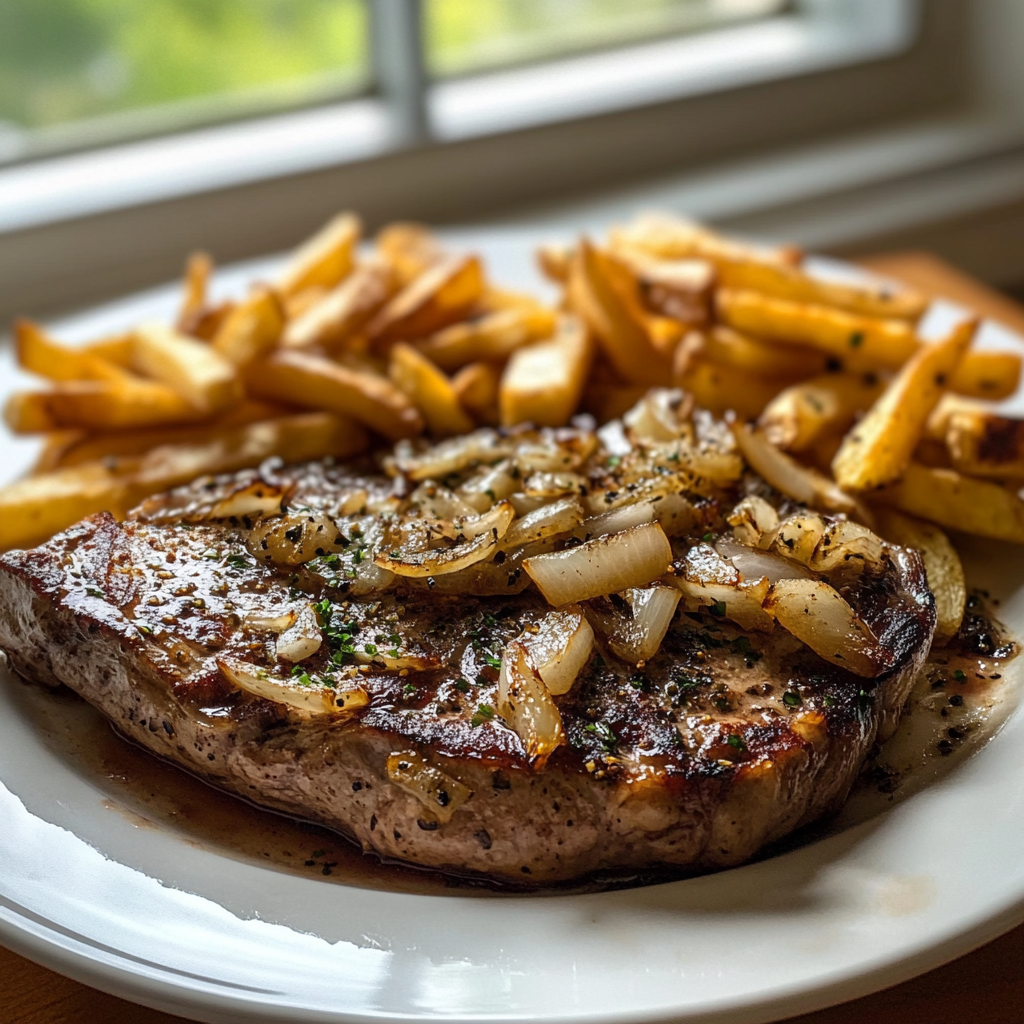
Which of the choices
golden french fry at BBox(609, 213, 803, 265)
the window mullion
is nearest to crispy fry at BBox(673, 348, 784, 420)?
golden french fry at BBox(609, 213, 803, 265)

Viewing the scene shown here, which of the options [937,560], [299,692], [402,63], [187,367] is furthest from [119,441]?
[402,63]

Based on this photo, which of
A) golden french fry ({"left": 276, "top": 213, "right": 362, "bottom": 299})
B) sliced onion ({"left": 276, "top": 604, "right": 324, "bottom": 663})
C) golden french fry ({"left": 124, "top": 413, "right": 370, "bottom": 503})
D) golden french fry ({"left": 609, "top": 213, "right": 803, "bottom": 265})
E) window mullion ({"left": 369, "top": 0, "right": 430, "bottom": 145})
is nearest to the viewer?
sliced onion ({"left": 276, "top": 604, "right": 324, "bottom": 663})

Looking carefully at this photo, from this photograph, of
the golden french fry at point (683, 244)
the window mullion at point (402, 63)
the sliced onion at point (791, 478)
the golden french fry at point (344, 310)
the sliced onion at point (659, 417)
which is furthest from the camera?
the window mullion at point (402, 63)

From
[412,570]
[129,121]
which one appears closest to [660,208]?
[129,121]

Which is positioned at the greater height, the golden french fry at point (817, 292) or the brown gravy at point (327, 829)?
the golden french fry at point (817, 292)

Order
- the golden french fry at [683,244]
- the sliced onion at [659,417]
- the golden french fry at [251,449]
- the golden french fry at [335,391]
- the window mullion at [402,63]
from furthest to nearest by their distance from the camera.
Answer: the window mullion at [402,63]
the golden french fry at [683,244]
the golden french fry at [335,391]
the golden french fry at [251,449]
the sliced onion at [659,417]

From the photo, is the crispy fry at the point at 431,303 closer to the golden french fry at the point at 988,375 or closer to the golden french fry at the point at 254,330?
the golden french fry at the point at 254,330

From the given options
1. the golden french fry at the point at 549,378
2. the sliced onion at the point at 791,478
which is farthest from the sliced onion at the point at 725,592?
the golden french fry at the point at 549,378

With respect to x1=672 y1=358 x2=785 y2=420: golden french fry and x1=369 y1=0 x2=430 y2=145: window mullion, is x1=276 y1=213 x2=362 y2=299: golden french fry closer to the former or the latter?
x1=672 y1=358 x2=785 y2=420: golden french fry
